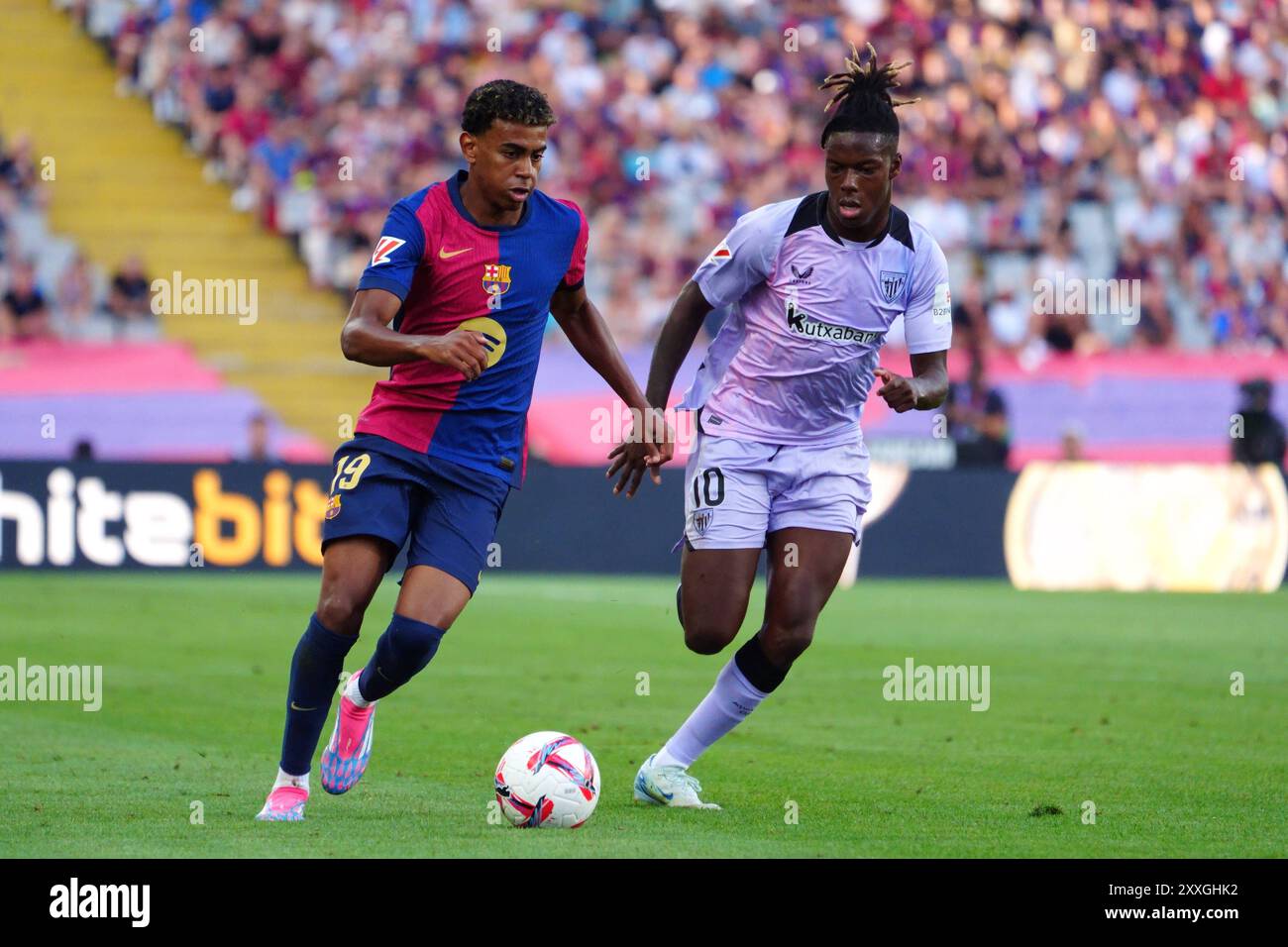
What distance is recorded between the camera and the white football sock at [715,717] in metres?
7.70

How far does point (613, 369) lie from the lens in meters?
7.64

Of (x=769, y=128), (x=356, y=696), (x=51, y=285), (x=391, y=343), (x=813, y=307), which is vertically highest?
(x=769, y=128)

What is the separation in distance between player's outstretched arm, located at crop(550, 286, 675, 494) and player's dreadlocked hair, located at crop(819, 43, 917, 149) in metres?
1.09

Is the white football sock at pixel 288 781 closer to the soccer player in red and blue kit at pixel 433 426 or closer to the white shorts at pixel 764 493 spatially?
the soccer player in red and blue kit at pixel 433 426

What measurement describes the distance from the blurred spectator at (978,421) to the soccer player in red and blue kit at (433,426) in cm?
1413

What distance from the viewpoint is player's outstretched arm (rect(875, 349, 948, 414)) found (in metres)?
7.12

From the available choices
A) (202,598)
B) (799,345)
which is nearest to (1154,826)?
(799,345)

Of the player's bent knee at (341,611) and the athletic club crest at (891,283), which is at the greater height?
the athletic club crest at (891,283)

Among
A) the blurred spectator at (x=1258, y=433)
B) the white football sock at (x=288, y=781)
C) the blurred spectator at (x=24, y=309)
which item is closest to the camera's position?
the white football sock at (x=288, y=781)

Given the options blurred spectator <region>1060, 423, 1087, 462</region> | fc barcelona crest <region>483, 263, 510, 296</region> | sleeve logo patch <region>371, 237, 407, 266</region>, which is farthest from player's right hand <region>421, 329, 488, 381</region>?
blurred spectator <region>1060, 423, 1087, 462</region>

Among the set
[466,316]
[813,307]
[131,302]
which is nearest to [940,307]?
[813,307]

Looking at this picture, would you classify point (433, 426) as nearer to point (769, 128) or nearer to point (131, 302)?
point (131, 302)

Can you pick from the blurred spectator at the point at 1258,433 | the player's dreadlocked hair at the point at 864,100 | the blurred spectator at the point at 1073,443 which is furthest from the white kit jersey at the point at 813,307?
the blurred spectator at the point at 1258,433

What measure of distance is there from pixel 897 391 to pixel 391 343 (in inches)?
71.5
